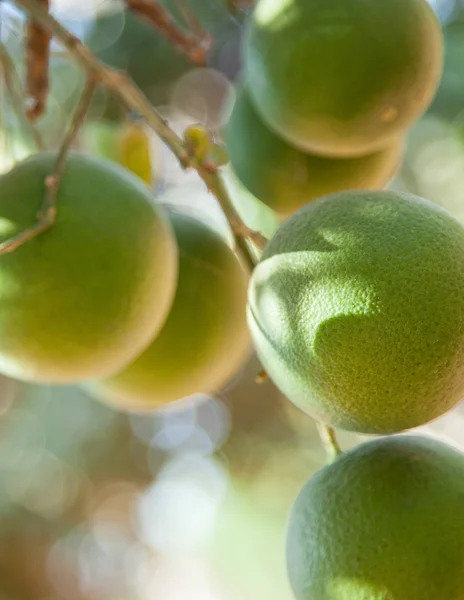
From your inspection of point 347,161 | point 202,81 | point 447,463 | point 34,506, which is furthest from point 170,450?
point 447,463

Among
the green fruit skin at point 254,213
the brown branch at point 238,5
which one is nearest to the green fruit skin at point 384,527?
the green fruit skin at point 254,213

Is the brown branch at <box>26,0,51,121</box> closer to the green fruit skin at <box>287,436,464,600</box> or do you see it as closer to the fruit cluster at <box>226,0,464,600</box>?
the fruit cluster at <box>226,0,464,600</box>

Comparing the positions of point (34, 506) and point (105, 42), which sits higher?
point (105, 42)

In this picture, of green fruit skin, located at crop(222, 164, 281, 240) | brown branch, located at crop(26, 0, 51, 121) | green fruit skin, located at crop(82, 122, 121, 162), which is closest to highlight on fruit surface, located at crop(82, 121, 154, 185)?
green fruit skin, located at crop(82, 122, 121, 162)

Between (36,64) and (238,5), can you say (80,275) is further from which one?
(238,5)

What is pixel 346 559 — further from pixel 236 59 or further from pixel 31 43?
pixel 236 59

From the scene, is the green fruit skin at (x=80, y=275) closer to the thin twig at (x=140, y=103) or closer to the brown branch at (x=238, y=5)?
the thin twig at (x=140, y=103)

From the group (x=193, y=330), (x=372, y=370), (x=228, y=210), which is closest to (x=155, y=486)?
(x=193, y=330)
